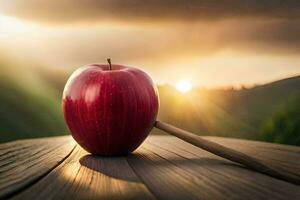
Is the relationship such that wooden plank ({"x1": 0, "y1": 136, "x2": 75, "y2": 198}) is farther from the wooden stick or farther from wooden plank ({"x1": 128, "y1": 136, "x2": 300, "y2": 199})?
the wooden stick

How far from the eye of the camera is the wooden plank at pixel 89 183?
877 mm

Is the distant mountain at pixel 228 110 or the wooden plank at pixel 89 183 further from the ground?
the wooden plank at pixel 89 183

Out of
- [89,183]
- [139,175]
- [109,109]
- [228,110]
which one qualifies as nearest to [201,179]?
[139,175]

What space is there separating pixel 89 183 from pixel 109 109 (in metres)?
0.60

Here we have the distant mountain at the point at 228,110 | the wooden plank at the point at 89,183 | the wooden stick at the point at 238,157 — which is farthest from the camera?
the distant mountain at the point at 228,110

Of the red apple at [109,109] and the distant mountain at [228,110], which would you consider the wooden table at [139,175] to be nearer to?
the red apple at [109,109]

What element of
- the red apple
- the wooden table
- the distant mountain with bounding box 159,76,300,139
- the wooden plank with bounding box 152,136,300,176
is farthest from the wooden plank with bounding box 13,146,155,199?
the distant mountain with bounding box 159,76,300,139

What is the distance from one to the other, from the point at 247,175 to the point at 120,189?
40cm

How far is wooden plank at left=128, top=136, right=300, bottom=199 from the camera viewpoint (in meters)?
0.92

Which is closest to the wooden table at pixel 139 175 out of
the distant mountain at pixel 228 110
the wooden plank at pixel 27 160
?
the wooden plank at pixel 27 160

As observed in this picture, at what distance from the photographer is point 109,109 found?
5.23 ft

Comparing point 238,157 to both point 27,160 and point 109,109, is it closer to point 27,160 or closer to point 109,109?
point 109,109

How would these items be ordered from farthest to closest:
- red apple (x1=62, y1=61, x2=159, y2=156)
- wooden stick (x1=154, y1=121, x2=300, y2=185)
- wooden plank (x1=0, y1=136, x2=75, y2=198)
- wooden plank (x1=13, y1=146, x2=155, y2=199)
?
red apple (x1=62, y1=61, x2=159, y2=156) < wooden stick (x1=154, y1=121, x2=300, y2=185) < wooden plank (x1=0, y1=136, x2=75, y2=198) < wooden plank (x1=13, y1=146, x2=155, y2=199)

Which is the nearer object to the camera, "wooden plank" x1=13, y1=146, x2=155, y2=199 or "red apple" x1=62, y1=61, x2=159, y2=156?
"wooden plank" x1=13, y1=146, x2=155, y2=199
